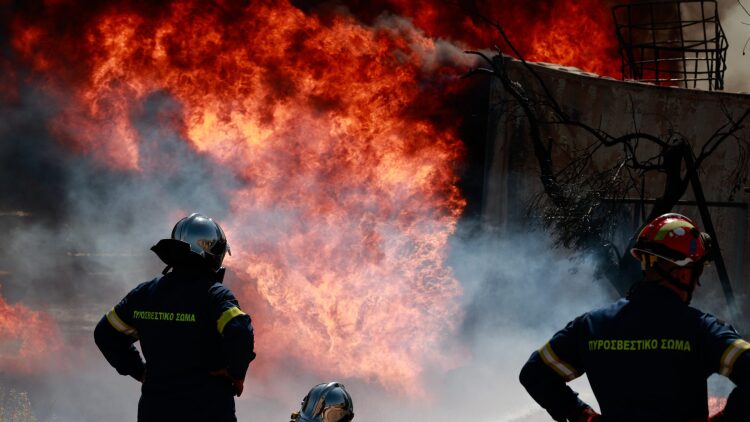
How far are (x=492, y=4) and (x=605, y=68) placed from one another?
2220mm

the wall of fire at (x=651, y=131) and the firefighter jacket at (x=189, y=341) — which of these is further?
the wall of fire at (x=651, y=131)

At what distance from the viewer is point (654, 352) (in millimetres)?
3035

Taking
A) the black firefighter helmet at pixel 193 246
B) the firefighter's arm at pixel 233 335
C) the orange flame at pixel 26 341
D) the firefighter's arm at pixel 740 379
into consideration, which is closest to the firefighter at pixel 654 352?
the firefighter's arm at pixel 740 379

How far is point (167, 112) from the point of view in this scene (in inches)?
517

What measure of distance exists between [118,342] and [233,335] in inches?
28.9

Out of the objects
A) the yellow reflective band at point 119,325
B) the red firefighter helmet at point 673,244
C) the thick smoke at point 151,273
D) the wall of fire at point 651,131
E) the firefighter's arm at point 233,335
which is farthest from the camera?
the wall of fire at point 651,131

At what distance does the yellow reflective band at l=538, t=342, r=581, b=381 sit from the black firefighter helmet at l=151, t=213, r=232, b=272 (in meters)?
1.61

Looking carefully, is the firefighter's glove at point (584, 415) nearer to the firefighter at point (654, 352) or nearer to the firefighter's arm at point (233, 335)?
the firefighter at point (654, 352)

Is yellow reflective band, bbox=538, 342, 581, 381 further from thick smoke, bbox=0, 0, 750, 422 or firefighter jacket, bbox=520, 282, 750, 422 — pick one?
thick smoke, bbox=0, 0, 750, 422

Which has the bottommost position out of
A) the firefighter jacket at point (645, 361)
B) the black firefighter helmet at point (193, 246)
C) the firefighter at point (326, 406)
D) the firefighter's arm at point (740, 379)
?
the firefighter's arm at point (740, 379)

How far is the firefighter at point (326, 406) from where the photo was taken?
13.1 feet

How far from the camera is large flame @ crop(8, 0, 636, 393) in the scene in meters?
12.4

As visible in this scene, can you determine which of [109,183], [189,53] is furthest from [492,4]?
[109,183]

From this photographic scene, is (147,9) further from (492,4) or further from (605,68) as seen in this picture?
(605,68)
